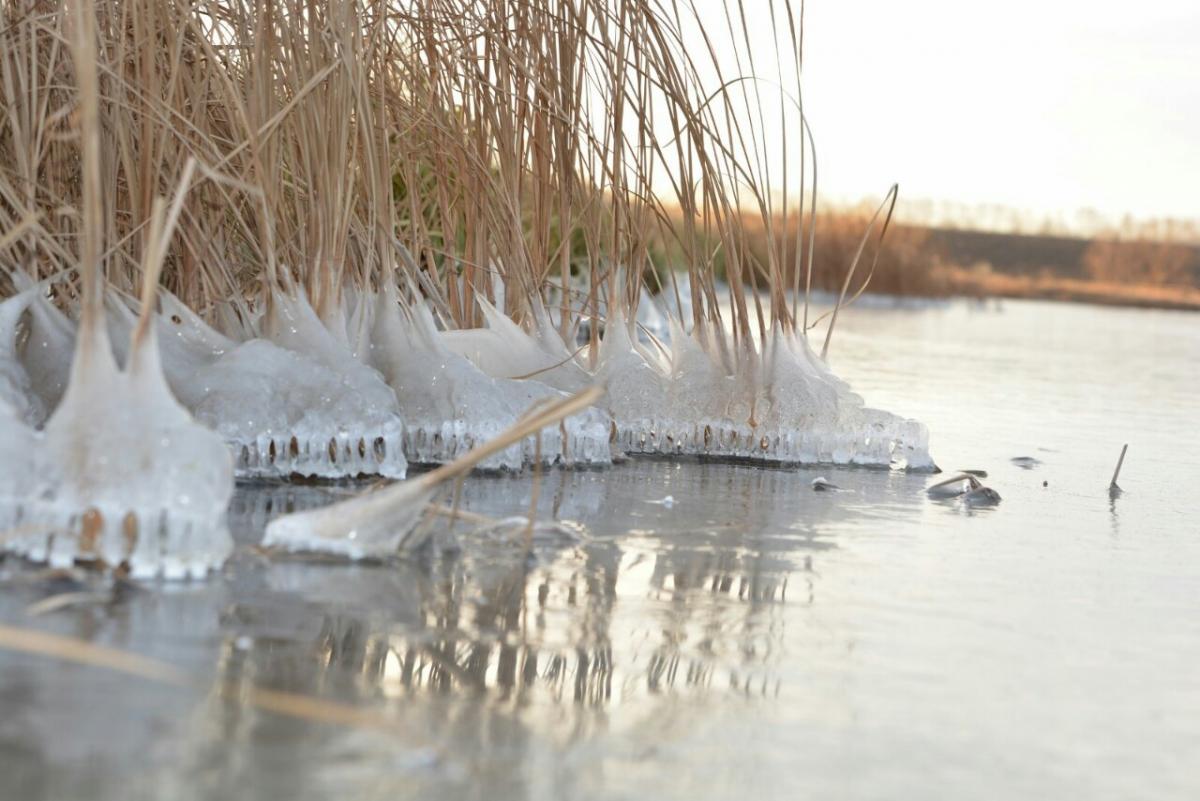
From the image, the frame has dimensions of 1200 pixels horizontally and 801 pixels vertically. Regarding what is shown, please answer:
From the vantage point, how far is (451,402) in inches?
77.5

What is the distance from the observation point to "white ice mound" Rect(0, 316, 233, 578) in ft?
4.04

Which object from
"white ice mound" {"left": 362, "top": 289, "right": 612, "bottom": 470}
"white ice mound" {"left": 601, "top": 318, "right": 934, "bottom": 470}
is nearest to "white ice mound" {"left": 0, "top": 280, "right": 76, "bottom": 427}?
"white ice mound" {"left": 362, "top": 289, "right": 612, "bottom": 470}

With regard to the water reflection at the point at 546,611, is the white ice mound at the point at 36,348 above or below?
above

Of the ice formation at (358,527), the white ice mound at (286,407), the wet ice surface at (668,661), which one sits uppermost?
the white ice mound at (286,407)

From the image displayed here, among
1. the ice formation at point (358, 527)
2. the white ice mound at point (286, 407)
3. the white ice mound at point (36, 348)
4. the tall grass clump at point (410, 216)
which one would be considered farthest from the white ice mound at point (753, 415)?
the ice formation at point (358, 527)

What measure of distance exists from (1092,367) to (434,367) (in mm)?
3417

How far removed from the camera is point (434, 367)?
2.01 metres

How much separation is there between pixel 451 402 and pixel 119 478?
75 cm

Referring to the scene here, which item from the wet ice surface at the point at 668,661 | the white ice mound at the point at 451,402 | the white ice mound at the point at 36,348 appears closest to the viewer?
the wet ice surface at the point at 668,661

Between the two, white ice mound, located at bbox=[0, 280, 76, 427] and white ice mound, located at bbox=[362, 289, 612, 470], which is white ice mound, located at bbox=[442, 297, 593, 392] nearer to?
white ice mound, located at bbox=[362, 289, 612, 470]

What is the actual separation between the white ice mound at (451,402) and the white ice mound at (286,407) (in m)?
0.13

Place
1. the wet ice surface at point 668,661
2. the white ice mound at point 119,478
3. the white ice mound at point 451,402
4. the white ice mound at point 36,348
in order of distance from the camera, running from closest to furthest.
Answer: the wet ice surface at point 668,661 → the white ice mound at point 119,478 → the white ice mound at point 36,348 → the white ice mound at point 451,402

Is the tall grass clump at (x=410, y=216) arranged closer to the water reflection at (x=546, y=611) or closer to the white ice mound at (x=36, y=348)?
the white ice mound at (x=36, y=348)

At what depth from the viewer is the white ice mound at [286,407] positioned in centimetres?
175
